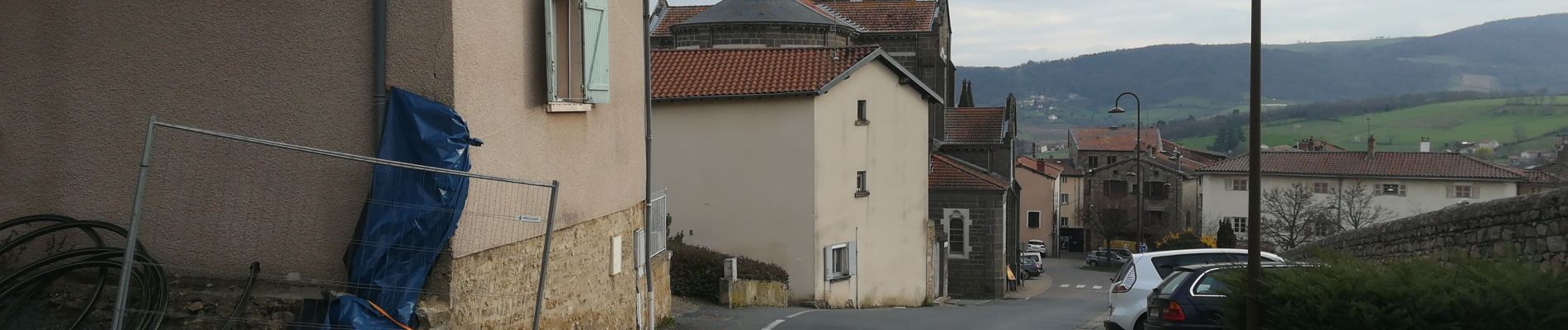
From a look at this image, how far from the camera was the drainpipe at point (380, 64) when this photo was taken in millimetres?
7871

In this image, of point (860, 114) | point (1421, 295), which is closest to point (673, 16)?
point (860, 114)

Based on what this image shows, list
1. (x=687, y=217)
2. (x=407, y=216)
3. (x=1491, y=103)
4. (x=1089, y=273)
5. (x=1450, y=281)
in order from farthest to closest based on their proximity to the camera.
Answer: (x=1491, y=103), (x=1089, y=273), (x=687, y=217), (x=1450, y=281), (x=407, y=216)

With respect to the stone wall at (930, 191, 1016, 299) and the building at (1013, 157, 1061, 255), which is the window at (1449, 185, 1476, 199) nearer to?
the building at (1013, 157, 1061, 255)

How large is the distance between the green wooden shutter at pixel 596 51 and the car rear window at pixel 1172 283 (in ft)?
19.9

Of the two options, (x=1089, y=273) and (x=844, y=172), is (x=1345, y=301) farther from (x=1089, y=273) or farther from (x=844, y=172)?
(x=1089, y=273)

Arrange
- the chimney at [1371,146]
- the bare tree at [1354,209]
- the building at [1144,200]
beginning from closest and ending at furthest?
the bare tree at [1354,209] → the chimney at [1371,146] → the building at [1144,200]

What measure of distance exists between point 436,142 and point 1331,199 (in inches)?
2826

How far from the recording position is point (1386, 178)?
72938 millimetres

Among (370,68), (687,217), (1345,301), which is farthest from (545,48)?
(687,217)

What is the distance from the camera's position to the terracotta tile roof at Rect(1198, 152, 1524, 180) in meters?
71.1

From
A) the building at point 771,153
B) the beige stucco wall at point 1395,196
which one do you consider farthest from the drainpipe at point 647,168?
the beige stucco wall at point 1395,196

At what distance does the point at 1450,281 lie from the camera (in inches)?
332

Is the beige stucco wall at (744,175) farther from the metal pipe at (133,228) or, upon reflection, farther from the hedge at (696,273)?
the metal pipe at (133,228)

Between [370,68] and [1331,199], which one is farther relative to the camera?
[1331,199]
